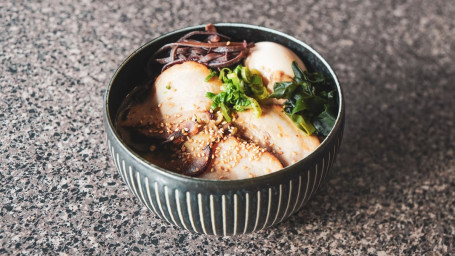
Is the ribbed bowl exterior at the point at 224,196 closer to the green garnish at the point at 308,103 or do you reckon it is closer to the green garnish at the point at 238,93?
the green garnish at the point at 308,103

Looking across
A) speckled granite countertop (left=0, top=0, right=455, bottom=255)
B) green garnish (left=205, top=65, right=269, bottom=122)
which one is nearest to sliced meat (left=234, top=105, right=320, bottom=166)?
green garnish (left=205, top=65, right=269, bottom=122)

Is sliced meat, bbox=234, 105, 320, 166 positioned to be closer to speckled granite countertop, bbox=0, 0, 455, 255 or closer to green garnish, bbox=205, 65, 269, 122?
green garnish, bbox=205, 65, 269, 122

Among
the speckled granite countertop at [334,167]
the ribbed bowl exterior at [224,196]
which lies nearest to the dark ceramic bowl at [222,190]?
the ribbed bowl exterior at [224,196]

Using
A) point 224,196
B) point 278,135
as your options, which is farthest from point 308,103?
point 224,196

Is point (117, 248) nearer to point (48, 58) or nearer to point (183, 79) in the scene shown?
point (183, 79)

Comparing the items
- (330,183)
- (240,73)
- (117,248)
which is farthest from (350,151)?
(117,248)
